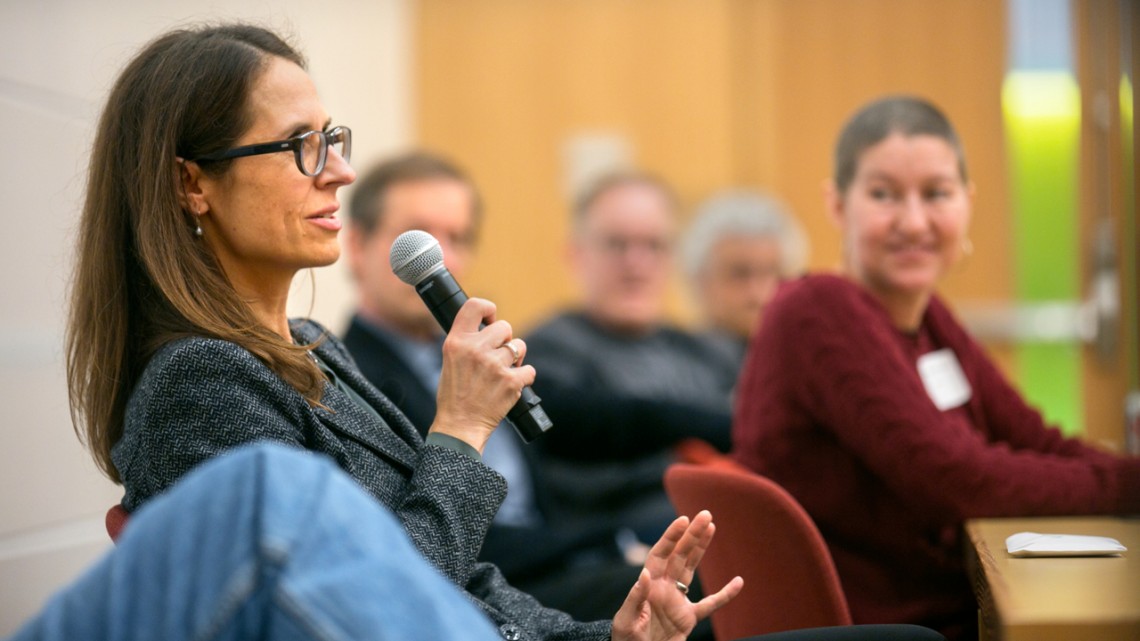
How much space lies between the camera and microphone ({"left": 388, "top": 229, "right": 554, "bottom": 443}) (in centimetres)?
155

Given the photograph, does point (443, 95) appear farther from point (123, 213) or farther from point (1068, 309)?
point (123, 213)

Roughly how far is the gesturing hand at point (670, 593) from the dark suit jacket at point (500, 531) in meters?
1.04

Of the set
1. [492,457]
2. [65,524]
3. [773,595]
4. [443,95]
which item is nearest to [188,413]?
[773,595]

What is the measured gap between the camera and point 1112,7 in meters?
5.25

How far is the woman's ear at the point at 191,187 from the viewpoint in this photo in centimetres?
156

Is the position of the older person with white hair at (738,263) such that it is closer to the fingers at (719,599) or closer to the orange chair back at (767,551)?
the orange chair back at (767,551)

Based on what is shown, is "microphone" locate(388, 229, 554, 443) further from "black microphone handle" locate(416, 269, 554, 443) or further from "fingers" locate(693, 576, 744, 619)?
"fingers" locate(693, 576, 744, 619)

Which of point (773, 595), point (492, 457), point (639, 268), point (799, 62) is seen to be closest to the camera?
point (773, 595)

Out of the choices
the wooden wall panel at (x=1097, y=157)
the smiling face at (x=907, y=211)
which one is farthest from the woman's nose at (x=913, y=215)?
the wooden wall panel at (x=1097, y=157)

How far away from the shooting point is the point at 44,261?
2.11m

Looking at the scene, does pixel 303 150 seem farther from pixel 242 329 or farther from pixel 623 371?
pixel 623 371

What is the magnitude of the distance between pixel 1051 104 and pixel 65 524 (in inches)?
184

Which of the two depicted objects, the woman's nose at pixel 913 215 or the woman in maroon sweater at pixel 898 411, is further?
the woman's nose at pixel 913 215

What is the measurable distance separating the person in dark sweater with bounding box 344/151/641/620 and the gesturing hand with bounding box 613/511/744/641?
3.16ft
